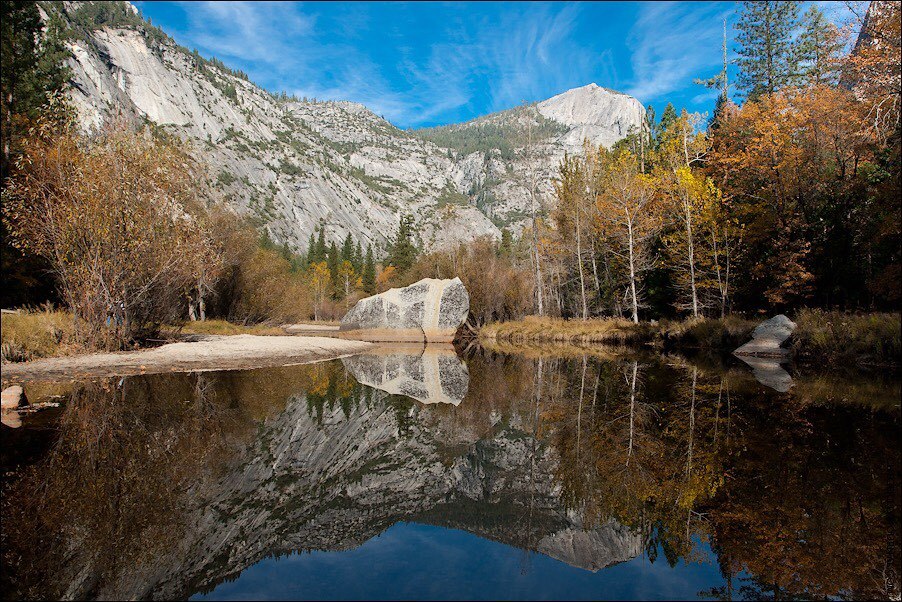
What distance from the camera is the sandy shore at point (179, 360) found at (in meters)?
10.4

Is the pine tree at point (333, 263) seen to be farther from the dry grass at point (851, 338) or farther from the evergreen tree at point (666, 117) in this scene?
the dry grass at point (851, 338)

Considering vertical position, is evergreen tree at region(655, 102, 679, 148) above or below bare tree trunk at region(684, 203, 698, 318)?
above

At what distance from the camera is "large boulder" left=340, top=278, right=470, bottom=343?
1166 inches

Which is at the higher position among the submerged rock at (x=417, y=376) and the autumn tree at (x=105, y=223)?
the autumn tree at (x=105, y=223)

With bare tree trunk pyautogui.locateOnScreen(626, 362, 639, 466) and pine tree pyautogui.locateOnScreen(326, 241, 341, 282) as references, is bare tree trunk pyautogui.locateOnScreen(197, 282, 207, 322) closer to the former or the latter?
bare tree trunk pyautogui.locateOnScreen(626, 362, 639, 466)

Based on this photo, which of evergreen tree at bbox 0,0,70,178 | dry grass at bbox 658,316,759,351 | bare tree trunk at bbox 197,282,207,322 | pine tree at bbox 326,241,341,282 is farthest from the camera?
pine tree at bbox 326,241,341,282

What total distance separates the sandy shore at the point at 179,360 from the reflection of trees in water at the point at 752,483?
10230mm

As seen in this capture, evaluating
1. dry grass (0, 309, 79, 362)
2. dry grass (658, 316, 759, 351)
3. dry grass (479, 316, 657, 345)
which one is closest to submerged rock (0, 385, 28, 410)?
dry grass (0, 309, 79, 362)

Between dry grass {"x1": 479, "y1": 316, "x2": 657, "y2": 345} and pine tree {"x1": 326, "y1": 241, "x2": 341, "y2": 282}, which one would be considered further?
pine tree {"x1": 326, "y1": 241, "x2": 341, "y2": 282}

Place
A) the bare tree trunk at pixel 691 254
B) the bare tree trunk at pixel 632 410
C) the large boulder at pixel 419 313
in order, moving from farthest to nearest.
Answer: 1. the large boulder at pixel 419 313
2. the bare tree trunk at pixel 691 254
3. the bare tree trunk at pixel 632 410

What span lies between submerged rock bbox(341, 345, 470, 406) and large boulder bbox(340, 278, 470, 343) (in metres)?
9.50

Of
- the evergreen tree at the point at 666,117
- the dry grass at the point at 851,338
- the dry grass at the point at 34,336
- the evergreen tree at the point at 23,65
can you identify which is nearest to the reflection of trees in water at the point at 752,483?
the dry grass at the point at 851,338

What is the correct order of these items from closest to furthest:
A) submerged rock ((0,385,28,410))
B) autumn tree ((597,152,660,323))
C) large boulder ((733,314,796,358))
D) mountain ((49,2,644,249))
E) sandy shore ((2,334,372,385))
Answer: submerged rock ((0,385,28,410)) < sandy shore ((2,334,372,385)) < large boulder ((733,314,796,358)) < autumn tree ((597,152,660,323)) < mountain ((49,2,644,249))

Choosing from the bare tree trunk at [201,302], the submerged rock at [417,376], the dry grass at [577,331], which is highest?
the bare tree trunk at [201,302]
